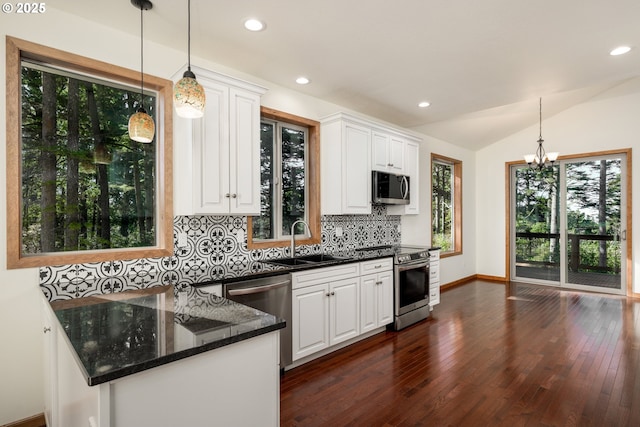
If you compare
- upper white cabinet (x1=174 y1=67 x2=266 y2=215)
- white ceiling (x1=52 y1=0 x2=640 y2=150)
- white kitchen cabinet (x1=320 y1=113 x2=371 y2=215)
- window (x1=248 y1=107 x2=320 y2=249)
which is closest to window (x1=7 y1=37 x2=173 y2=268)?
upper white cabinet (x1=174 y1=67 x2=266 y2=215)

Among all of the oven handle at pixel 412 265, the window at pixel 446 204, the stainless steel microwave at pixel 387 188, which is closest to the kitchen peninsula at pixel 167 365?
the oven handle at pixel 412 265

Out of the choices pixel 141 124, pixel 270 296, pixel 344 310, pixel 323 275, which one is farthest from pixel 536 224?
pixel 141 124

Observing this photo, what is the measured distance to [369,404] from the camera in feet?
8.07

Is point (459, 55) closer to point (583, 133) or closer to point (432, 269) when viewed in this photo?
point (432, 269)

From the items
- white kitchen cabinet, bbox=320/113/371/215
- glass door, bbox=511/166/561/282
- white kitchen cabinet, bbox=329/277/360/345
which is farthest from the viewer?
glass door, bbox=511/166/561/282

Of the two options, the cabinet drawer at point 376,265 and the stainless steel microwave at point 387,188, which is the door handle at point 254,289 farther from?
the stainless steel microwave at point 387,188

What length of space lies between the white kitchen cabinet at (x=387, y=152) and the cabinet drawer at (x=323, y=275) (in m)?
1.33

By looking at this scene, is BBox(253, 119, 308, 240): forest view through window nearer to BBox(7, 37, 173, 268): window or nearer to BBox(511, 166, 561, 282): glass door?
BBox(7, 37, 173, 268): window

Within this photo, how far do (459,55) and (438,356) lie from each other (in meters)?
2.73

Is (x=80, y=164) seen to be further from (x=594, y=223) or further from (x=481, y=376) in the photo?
(x=594, y=223)

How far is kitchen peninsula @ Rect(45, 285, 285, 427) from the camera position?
107 cm

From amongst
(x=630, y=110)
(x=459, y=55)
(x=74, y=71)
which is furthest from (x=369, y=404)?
(x=630, y=110)

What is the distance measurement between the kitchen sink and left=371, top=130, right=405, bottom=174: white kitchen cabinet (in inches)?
47.9

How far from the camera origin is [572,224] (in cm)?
611
